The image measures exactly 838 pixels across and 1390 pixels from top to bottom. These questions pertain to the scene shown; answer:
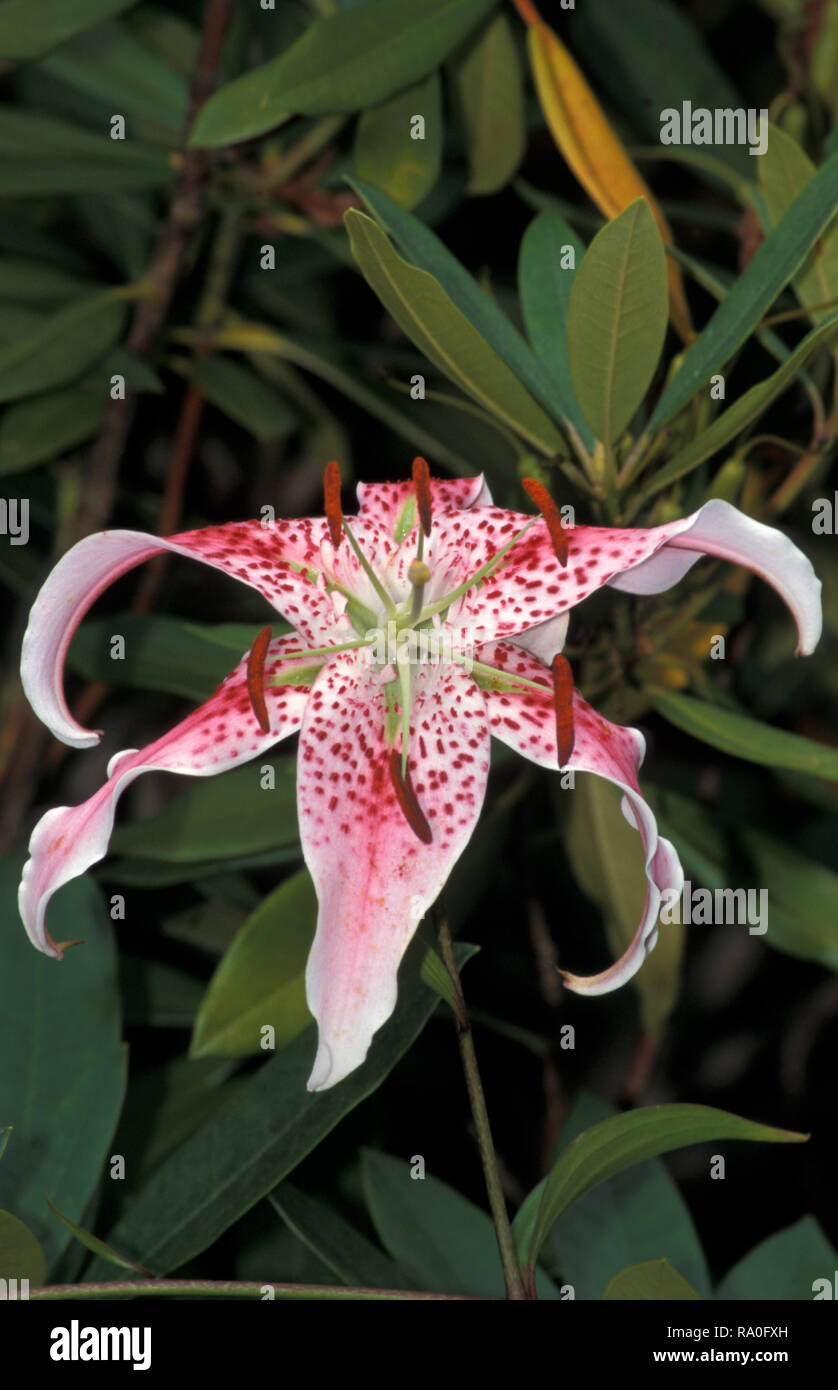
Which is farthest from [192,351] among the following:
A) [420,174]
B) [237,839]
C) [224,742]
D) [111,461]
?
[224,742]

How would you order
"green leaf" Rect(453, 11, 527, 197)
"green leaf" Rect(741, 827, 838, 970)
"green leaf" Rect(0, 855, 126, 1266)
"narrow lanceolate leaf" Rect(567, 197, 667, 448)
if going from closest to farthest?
"narrow lanceolate leaf" Rect(567, 197, 667, 448), "green leaf" Rect(0, 855, 126, 1266), "green leaf" Rect(741, 827, 838, 970), "green leaf" Rect(453, 11, 527, 197)

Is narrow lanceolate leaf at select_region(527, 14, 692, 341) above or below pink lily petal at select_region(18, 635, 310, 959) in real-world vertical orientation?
above

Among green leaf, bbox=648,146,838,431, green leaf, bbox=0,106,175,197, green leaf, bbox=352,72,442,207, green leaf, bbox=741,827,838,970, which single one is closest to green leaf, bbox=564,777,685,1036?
green leaf, bbox=741,827,838,970

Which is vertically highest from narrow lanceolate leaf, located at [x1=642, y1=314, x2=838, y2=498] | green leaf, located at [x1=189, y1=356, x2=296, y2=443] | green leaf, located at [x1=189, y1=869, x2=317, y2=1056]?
green leaf, located at [x1=189, y1=356, x2=296, y2=443]

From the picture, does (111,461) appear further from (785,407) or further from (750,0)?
A: (750,0)

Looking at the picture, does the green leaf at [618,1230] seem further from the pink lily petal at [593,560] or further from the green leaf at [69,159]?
the green leaf at [69,159]

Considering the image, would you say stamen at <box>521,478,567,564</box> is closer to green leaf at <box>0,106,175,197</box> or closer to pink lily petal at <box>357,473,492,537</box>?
pink lily petal at <box>357,473,492,537</box>

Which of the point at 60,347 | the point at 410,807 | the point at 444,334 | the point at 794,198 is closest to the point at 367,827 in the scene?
the point at 410,807
